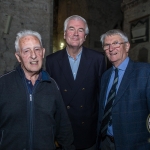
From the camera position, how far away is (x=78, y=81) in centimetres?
253

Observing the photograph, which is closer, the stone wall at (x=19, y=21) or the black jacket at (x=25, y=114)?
the black jacket at (x=25, y=114)

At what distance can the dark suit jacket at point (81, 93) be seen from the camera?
8.23ft

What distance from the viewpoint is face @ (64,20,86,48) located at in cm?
248

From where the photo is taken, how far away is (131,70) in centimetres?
215

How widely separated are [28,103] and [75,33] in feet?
4.28

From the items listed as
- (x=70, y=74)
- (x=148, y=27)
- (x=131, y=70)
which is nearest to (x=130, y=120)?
(x=131, y=70)

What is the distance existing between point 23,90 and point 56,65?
1.03 meters

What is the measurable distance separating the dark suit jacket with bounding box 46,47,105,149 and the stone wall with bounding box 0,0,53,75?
273cm

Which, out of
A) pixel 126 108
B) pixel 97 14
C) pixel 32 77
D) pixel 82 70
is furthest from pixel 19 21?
pixel 97 14

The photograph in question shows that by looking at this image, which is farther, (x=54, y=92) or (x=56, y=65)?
(x=56, y=65)

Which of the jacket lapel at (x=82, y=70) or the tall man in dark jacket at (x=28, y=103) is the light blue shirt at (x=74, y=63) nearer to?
the jacket lapel at (x=82, y=70)

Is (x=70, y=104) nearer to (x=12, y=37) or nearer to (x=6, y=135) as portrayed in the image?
(x=6, y=135)

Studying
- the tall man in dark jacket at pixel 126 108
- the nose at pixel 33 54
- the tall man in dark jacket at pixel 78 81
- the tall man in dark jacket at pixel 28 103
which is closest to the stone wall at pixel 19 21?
the tall man in dark jacket at pixel 78 81

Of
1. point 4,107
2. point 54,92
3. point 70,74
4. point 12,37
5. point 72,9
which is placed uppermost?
point 72,9
